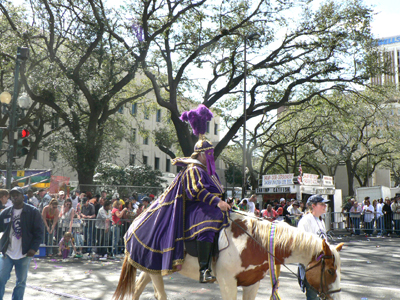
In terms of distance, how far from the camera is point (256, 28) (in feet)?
68.7

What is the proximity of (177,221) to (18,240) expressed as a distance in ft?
8.13

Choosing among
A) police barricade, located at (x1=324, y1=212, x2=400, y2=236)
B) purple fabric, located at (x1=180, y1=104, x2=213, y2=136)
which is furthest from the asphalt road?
police barricade, located at (x1=324, y1=212, x2=400, y2=236)

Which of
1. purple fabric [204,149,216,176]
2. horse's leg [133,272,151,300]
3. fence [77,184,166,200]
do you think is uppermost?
purple fabric [204,149,216,176]

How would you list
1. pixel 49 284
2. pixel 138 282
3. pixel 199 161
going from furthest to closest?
pixel 49 284 < pixel 138 282 < pixel 199 161

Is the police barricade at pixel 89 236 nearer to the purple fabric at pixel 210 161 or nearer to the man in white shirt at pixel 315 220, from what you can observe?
the man in white shirt at pixel 315 220

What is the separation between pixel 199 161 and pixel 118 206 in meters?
8.96

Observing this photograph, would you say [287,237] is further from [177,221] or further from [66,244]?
[66,244]

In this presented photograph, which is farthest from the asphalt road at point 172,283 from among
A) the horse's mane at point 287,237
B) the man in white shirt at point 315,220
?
the horse's mane at point 287,237

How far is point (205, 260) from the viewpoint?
461cm

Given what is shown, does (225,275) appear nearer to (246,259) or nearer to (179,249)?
(246,259)

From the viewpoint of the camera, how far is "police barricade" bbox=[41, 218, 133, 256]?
12.2 m

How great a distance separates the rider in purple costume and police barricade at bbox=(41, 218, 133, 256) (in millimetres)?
7562

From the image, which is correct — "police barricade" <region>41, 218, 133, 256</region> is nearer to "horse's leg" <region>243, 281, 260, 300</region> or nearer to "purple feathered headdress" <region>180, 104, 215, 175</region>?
"purple feathered headdress" <region>180, 104, 215, 175</region>

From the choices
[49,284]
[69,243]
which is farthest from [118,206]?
[49,284]
